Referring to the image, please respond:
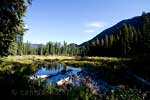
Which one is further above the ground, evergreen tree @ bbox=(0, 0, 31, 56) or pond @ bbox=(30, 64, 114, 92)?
evergreen tree @ bbox=(0, 0, 31, 56)

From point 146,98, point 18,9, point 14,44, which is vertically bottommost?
point 146,98

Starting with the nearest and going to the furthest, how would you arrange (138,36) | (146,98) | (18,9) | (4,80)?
(146,98), (4,80), (18,9), (138,36)

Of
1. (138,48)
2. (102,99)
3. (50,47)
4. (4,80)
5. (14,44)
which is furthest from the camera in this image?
(50,47)

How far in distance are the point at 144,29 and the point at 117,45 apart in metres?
19.9

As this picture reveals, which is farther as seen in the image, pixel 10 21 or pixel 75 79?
pixel 10 21

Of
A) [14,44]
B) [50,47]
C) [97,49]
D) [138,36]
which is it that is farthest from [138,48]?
[50,47]

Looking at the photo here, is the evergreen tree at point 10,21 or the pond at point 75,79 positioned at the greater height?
the evergreen tree at point 10,21

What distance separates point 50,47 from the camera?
189m

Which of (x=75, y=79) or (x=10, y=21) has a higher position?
(x=10, y=21)

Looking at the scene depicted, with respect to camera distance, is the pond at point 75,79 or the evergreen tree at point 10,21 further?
the evergreen tree at point 10,21

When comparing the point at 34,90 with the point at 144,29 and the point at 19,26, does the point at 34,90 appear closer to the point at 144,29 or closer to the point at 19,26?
the point at 19,26

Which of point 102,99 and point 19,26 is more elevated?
point 19,26

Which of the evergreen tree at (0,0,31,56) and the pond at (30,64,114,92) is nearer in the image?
the pond at (30,64,114,92)

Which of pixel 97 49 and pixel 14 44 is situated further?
pixel 97 49
